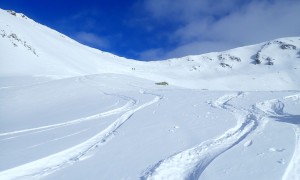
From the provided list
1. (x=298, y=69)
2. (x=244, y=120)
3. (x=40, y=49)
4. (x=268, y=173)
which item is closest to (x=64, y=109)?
(x=244, y=120)

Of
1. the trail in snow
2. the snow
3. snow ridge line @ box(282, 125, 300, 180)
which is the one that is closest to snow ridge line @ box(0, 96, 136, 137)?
the snow

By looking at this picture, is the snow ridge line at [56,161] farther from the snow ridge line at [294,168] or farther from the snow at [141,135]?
the snow ridge line at [294,168]

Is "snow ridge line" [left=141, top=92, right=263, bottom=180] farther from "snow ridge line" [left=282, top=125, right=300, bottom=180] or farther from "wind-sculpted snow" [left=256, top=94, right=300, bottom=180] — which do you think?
"snow ridge line" [left=282, top=125, right=300, bottom=180]

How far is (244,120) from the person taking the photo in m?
8.90

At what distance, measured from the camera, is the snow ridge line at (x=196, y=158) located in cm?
520

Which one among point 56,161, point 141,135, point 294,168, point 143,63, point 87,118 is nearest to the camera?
point 294,168

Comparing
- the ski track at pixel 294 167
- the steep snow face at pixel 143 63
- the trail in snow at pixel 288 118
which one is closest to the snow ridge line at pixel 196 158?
the trail in snow at pixel 288 118

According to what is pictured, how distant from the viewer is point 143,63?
76.3 m

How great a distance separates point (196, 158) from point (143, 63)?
233ft

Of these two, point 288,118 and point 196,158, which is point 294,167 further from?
point 288,118

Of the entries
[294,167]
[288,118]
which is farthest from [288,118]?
[294,167]

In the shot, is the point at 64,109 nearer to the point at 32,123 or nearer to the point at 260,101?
the point at 32,123

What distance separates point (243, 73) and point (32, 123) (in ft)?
269

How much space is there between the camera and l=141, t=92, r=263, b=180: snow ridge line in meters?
5.20
